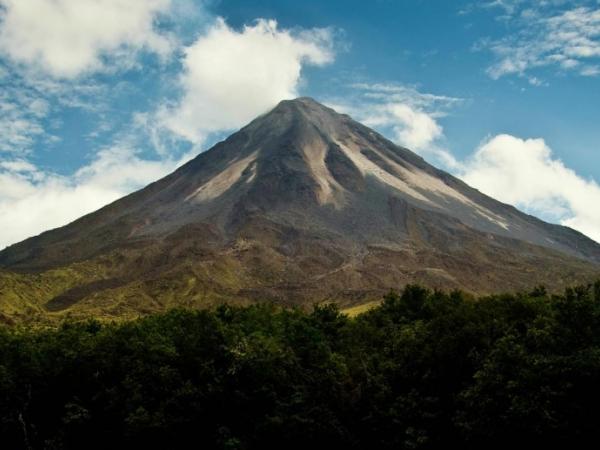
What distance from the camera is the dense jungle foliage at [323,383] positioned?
36969 millimetres

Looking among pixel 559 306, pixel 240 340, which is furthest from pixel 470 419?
pixel 240 340

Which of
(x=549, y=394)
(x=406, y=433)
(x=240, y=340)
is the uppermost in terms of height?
(x=240, y=340)

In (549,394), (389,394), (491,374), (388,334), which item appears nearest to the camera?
(549,394)

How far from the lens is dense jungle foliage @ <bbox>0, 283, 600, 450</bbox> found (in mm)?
36969

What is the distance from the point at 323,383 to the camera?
46.9 m

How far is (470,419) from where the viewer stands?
39750mm

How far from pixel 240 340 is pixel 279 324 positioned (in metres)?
10.9

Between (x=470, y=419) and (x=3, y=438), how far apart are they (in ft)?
117

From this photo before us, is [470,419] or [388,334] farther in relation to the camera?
[388,334]

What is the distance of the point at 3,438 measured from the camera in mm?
50938

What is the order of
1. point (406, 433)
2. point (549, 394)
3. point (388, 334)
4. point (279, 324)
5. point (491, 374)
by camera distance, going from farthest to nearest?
point (279, 324)
point (388, 334)
point (406, 433)
point (491, 374)
point (549, 394)

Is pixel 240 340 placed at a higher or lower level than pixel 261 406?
higher

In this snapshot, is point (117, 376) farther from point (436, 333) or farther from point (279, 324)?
point (436, 333)

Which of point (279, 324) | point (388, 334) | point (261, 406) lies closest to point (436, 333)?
point (388, 334)
